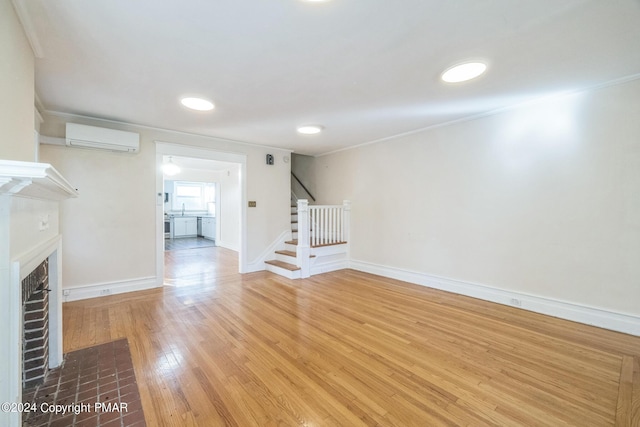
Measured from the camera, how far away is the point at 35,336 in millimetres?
1833

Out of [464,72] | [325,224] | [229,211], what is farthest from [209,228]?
[464,72]

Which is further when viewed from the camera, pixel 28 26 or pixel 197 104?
pixel 197 104

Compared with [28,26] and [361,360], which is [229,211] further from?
[361,360]

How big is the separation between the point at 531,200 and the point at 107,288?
5627 millimetres

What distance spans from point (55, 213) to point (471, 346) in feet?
12.0

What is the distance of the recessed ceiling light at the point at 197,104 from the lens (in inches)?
115

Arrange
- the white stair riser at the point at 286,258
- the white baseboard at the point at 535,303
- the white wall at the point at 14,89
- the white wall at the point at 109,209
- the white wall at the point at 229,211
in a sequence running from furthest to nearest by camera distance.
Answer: the white wall at the point at 229,211, the white stair riser at the point at 286,258, the white wall at the point at 109,209, the white baseboard at the point at 535,303, the white wall at the point at 14,89

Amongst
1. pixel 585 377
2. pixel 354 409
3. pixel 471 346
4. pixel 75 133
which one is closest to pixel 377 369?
pixel 354 409

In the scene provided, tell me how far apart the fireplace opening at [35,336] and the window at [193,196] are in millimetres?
8871

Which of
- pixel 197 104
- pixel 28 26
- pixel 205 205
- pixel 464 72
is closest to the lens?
pixel 28 26

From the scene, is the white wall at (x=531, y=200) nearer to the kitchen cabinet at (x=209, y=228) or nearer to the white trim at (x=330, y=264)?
the white trim at (x=330, y=264)

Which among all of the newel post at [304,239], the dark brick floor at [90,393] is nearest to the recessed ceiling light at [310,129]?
the newel post at [304,239]

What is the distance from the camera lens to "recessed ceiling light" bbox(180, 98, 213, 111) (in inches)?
115

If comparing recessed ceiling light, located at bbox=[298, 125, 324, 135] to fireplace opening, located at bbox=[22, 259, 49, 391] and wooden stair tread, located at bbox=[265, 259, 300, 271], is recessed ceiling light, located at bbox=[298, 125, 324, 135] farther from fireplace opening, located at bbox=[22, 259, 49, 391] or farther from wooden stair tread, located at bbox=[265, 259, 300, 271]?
fireplace opening, located at bbox=[22, 259, 49, 391]
